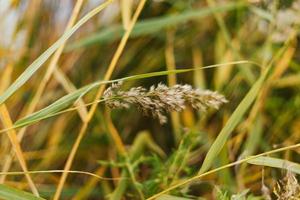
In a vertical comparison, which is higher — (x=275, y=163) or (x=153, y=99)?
(x=153, y=99)

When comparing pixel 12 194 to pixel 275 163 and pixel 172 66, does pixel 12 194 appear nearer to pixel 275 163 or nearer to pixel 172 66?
pixel 275 163

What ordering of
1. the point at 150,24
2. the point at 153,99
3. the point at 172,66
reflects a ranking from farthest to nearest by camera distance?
the point at 172,66
the point at 150,24
the point at 153,99

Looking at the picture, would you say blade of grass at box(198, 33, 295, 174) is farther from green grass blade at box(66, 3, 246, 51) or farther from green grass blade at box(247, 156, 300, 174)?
green grass blade at box(66, 3, 246, 51)

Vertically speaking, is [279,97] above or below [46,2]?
below

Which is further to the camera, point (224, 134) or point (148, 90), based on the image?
point (148, 90)

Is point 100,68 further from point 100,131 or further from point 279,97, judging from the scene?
point 279,97

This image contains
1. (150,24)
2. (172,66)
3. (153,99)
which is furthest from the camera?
(172,66)

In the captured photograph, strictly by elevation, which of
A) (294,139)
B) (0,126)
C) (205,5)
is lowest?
(294,139)

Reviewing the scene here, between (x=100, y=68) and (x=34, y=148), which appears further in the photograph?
(x=100, y=68)

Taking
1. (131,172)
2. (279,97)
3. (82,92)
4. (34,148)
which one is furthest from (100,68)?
(82,92)

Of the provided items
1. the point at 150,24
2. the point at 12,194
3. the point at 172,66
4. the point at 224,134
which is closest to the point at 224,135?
the point at 224,134

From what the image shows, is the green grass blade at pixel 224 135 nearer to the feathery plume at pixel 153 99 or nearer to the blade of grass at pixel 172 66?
the feathery plume at pixel 153 99
